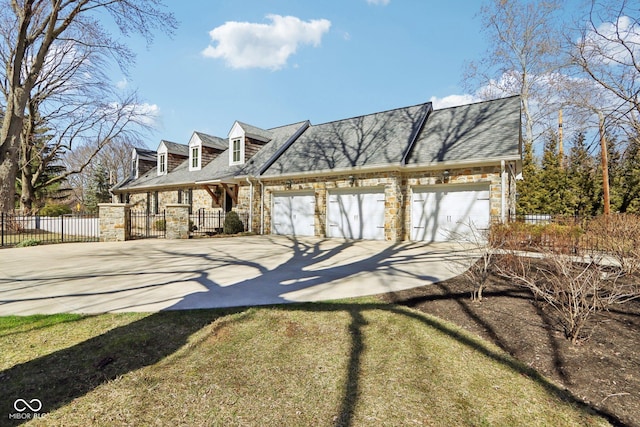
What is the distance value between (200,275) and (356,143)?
10.2 metres

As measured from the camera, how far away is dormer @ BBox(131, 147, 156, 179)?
77.9ft

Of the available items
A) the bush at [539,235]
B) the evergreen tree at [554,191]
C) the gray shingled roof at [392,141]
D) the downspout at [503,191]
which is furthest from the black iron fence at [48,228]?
the evergreen tree at [554,191]

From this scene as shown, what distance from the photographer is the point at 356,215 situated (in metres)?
13.2

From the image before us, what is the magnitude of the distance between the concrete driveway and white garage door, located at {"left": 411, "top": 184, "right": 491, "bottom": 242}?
5.38ft

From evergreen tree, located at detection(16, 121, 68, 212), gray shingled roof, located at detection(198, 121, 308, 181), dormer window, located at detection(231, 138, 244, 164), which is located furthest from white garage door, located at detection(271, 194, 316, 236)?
evergreen tree, located at detection(16, 121, 68, 212)

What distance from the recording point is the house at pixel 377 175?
11102 mm

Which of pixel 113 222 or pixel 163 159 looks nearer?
pixel 113 222

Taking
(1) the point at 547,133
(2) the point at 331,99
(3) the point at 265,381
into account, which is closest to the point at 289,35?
(2) the point at 331,99

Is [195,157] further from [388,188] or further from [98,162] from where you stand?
[98,162]

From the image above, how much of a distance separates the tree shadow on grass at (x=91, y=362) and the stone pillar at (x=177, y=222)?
1059 centimetres

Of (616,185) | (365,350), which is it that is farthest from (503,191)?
(616,185)

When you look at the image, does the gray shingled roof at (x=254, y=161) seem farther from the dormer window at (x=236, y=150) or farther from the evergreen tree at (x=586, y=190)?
the evergreen tree at (x=586, y=190)

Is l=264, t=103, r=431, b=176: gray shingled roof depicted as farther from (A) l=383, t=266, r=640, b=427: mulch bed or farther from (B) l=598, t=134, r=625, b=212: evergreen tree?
(B) l=598, t=134, r=625, b=212: evergreen tree

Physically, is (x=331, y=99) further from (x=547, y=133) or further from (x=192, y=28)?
(x=547, y=133)
